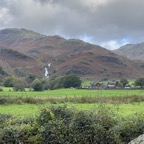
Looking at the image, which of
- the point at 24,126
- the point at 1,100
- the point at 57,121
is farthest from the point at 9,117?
the point at 1,100

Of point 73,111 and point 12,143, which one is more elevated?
point 73,111

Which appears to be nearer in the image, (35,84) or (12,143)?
(12,143)

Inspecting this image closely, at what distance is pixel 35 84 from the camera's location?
379 feet

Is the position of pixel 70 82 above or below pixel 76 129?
above

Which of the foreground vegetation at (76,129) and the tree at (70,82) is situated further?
the tree at (70,82)

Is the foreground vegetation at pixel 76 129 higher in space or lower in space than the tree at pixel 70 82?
lower

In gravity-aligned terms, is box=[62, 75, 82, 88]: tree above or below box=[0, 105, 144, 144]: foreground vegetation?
above

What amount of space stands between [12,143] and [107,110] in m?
5.08

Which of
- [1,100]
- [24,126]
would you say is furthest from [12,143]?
[1,100]

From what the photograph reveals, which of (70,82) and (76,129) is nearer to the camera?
(76,129)

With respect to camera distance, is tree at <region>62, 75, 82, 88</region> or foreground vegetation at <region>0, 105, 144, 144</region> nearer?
foreground vegetation at <region>0, 105, 144, 144</region>

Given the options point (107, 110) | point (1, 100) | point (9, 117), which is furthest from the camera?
point (1, 100)

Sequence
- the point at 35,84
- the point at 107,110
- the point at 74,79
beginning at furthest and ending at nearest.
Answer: the point at 74,79 → the point at 35,84 → the point at 107,110

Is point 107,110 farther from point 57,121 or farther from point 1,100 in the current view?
point 1,100
